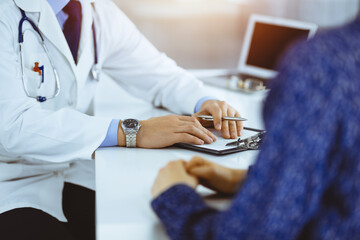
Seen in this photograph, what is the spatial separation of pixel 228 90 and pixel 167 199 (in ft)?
3.79

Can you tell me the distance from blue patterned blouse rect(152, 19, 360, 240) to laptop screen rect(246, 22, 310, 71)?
4.56 feet

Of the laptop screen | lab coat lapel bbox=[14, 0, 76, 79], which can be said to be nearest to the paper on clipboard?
lab coat lapel bbox=[14, 0, 76, 79]

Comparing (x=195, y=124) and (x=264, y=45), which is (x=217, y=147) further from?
(x=264, y=45)

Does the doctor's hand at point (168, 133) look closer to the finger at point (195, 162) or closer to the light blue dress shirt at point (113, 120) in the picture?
the light blue dress shirt at point (113, 120)

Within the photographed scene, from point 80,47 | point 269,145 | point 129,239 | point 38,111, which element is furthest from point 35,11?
point 269,145

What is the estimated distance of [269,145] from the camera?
21.5 inches

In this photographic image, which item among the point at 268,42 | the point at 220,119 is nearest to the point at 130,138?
the point at 220,119

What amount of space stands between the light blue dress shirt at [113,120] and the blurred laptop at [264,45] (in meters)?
0.48

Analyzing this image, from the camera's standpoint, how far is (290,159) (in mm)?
533

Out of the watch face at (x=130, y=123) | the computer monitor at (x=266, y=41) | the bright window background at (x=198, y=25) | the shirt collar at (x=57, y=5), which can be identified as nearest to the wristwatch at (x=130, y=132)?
the watch face at (x=130, y=123)

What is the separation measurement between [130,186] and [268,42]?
1.32m

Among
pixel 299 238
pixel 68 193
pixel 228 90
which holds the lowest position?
pixel 68 193

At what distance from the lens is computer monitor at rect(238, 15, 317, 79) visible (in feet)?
6.26

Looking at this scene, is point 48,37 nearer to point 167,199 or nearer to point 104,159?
point 104,159
